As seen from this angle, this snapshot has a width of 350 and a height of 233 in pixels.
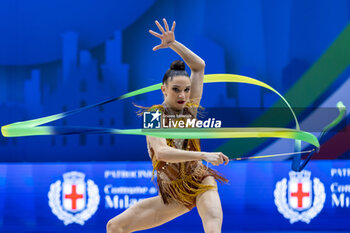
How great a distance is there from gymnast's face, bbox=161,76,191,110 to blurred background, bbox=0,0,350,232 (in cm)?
223

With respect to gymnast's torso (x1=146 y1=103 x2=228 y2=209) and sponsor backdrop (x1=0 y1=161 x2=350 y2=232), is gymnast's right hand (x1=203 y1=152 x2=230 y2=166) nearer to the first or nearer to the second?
gymnast's torso (x1=146 y1=103 x2=228 y2=209)

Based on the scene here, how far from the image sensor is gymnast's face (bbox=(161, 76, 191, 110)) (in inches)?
150

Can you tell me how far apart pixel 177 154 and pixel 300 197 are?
303 cm

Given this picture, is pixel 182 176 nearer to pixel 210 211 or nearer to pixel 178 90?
pixel 210 211

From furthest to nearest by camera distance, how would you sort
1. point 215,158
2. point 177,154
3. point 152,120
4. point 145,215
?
1. point 152,120
2. point 145,215
3. point 177,154
4. point 215,158

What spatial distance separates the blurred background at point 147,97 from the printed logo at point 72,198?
0.01 metres

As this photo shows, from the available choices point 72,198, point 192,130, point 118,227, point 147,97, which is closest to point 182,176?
point 192,130

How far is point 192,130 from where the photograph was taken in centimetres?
385

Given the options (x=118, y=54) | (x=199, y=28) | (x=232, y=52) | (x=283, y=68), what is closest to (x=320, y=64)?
(x=283, y=68)

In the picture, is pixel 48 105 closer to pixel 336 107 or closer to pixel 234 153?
pixel 234 153

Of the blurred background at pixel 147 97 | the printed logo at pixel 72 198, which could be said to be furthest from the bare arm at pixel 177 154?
the printed logo at pixel 72 198

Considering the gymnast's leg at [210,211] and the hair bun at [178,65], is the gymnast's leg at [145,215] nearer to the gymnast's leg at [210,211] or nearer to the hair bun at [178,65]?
the gymnast's leg at [210,211]

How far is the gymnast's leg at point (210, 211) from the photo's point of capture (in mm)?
3496

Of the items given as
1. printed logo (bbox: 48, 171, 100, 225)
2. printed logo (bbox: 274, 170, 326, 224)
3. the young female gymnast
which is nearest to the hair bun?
the young female gymnast
